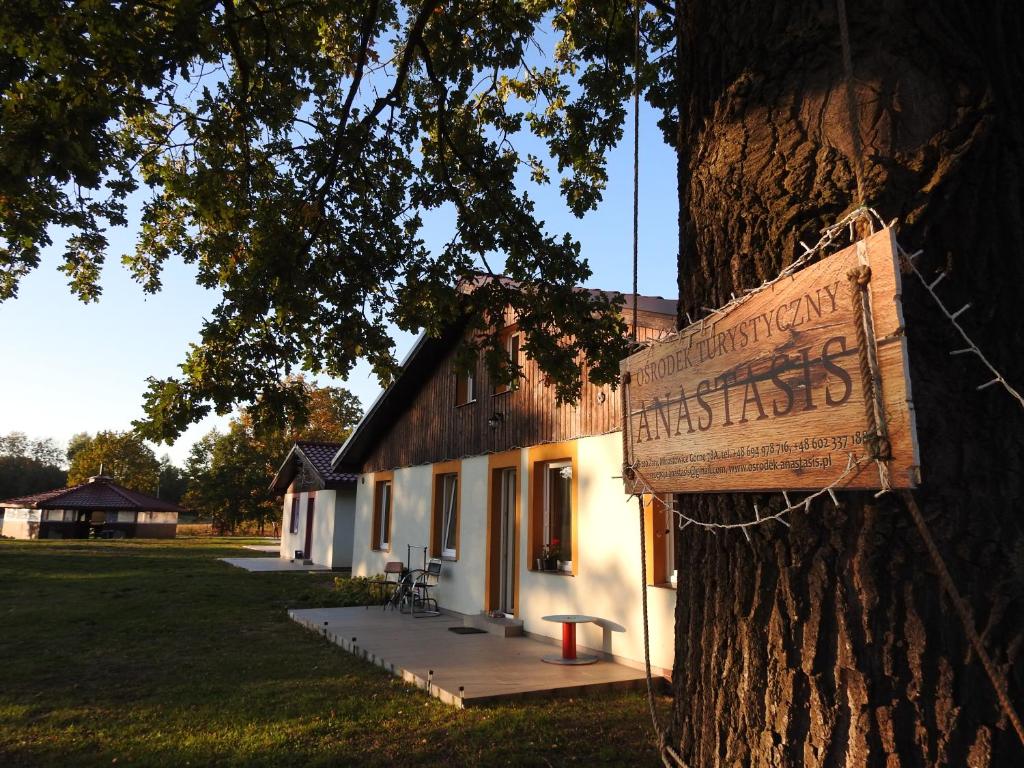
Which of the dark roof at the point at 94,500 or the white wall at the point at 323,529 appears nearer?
the white wall at the point at 323,529

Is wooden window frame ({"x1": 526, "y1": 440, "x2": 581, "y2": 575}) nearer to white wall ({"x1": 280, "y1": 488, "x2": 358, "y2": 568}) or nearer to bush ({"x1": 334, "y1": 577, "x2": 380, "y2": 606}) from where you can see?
bush ({"x1": 334, "y1": 577, "x2": 380, "y2": 606})

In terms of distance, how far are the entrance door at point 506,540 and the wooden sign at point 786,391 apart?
874cm

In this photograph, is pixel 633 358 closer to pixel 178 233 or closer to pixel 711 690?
pixel 711 690

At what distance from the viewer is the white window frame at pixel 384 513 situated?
51.5ft

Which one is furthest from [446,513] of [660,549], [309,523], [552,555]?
[309,523]

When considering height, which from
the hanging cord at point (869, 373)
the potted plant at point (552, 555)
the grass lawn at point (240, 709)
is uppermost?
the hanging cord at point (869, 373)

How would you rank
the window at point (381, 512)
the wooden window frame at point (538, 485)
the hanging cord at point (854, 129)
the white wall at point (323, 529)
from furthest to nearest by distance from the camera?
1. the white wall at point (323, 529)
2. the window at point (381, 512)
3. the wooden window frame at point (538, 485)
4. the hanging cord at point (854, 129)

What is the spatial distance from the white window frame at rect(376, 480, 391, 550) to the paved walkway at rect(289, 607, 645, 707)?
14.7 feet

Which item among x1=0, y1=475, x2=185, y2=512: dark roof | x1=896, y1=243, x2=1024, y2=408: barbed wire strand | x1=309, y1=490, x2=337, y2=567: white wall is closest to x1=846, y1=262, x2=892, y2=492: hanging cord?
x1=896, y1=243, x2=1024, y2=408: barbed wire strand

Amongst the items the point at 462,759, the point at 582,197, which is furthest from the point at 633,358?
the point at 582,197

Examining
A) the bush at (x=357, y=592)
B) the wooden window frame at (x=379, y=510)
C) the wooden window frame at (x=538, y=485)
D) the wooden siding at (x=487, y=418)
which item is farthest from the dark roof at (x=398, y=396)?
the bush at (x=357, y=592)

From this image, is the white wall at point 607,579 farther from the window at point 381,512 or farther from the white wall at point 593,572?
the window at point 381,512

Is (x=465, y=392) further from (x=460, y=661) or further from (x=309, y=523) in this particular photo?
(x=309, y=523)

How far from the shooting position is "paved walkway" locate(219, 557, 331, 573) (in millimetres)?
21356
